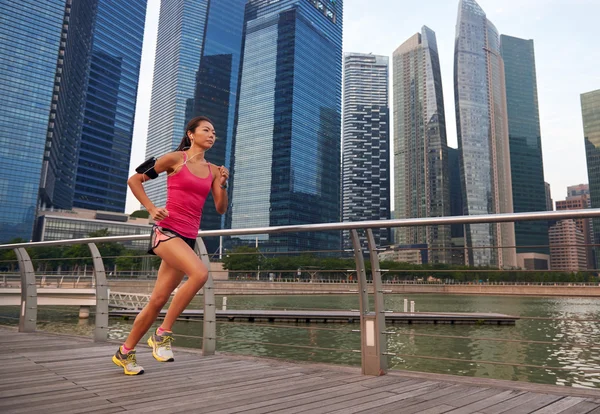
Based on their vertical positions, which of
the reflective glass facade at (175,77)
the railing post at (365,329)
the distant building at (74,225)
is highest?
the reflective glass facade at (175,77)

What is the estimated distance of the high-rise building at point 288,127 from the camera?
11906 cm

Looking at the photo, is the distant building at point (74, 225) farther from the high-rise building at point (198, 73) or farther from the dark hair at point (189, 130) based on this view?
the dark hair at point (189, 130)

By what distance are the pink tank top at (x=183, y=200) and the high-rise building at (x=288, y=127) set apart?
349 feet

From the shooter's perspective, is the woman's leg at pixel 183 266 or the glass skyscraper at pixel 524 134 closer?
the woman's leg at pixel 183 266

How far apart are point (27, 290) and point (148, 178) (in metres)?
3.61

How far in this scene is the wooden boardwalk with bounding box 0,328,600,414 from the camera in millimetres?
2131

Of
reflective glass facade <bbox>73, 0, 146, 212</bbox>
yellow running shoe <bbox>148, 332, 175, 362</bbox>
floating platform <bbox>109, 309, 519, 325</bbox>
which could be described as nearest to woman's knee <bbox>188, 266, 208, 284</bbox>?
yellow running shoe <bbox>148, 332, 175, 362</bbox>

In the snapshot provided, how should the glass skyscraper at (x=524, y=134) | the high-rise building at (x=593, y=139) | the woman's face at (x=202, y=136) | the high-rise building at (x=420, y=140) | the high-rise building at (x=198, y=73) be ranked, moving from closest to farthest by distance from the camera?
the woman's face at (x=202, y=136), the high-rise building at (x=593, y=139), the high-rise building at (x=198, y=73), the glass skyscraper at (x=524, y=134), the high-rise building at (x=420, y=140)

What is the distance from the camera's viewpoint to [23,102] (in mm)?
87500

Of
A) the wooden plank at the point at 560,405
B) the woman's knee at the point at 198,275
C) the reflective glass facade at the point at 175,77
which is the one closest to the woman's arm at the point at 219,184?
the woman's knee at the point at 198,275

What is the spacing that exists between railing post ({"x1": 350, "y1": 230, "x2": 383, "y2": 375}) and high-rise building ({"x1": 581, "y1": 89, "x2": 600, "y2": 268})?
147935mm

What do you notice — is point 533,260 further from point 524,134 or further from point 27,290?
point 27,290

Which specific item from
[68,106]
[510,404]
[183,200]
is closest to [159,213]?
[183,200]

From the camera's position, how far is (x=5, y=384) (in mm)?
2652
